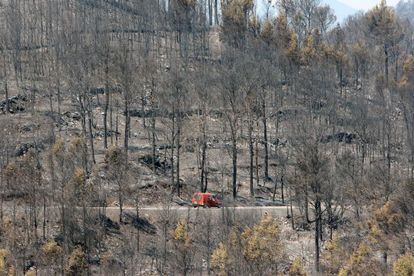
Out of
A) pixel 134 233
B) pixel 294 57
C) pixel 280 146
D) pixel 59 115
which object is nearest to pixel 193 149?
pixel 280 146

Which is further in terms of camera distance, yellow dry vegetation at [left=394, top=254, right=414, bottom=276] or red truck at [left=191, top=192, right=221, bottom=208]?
red truck at [left=191, top=192, right=221, bottom=208]

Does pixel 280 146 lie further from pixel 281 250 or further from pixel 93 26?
pixel 93 26

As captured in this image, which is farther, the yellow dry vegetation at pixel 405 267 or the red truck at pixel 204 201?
the red truck at pixel 204 201

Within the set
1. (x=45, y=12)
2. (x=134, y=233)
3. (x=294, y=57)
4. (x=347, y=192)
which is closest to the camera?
(x=134, y=233)

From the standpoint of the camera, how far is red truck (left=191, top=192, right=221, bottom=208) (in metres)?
36.4

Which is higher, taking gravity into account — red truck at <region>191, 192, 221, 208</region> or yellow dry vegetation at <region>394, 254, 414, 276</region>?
red truck at <region>191, 192, 221, 208</region>

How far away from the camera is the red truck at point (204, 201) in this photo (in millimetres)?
36375

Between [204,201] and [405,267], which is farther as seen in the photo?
[204,201]

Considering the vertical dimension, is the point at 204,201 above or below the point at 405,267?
above

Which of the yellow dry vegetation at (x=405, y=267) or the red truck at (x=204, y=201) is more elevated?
the red truck at (x=204, y=201)

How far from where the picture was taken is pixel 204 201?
36406 millimetres

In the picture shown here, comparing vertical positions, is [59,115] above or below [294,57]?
below

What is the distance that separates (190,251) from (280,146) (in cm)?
2248

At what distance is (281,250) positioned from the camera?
100ft
